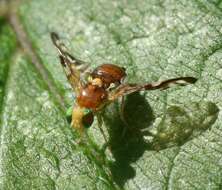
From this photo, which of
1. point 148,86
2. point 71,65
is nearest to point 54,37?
point 71,65

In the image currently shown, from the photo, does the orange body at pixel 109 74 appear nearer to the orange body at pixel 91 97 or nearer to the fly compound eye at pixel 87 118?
the orange body at pixel 91 97

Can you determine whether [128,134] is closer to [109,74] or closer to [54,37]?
[109,74]

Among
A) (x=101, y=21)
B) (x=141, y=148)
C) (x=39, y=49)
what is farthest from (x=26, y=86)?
(x=141, y=148)

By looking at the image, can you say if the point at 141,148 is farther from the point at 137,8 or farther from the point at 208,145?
the point at 137,8

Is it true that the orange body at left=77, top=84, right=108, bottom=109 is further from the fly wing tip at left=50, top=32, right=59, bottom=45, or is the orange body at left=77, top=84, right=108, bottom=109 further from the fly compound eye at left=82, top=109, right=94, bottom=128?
the fly wing tip at left=50, top=32, right=59, bottom=45

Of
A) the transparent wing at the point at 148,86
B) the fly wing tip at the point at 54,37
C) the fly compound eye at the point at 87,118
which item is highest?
the fly wing tip at the point at 54,37

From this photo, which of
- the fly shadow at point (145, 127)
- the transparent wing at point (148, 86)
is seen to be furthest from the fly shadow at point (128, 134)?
the transparent wing at point (148, 86)

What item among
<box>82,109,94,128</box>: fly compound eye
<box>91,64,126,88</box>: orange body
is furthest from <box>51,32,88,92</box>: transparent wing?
<box>82,109,94,128</box>: fly compound eye
